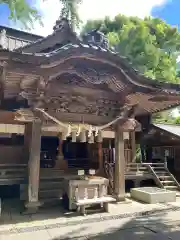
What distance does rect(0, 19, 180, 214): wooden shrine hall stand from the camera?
7367mm

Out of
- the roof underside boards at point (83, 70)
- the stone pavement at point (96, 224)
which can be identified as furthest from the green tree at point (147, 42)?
the stone pavement at point (96, 224)

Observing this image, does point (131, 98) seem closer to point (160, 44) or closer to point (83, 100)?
point (83, 100)

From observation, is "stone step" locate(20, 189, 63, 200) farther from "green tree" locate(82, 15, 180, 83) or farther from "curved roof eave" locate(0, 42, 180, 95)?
"green tree" locate(82, 15, 180, 83)

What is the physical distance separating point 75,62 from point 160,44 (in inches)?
795

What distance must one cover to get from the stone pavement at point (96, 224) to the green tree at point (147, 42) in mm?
15045

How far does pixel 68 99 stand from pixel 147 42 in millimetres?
16021

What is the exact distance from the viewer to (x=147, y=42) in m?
21.8

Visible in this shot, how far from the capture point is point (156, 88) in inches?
342

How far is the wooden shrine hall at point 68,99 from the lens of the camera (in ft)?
24.2

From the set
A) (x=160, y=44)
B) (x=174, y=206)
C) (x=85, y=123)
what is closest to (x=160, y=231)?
(x=174, y=206)

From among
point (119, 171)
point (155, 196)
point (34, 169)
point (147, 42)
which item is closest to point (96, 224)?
point (34, 169)

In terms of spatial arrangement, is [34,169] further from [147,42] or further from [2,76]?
[147,42]

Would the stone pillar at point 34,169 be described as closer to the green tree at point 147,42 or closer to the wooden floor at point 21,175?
the wooden floor at point 21,175

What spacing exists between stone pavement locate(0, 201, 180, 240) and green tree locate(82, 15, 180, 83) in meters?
15.0
